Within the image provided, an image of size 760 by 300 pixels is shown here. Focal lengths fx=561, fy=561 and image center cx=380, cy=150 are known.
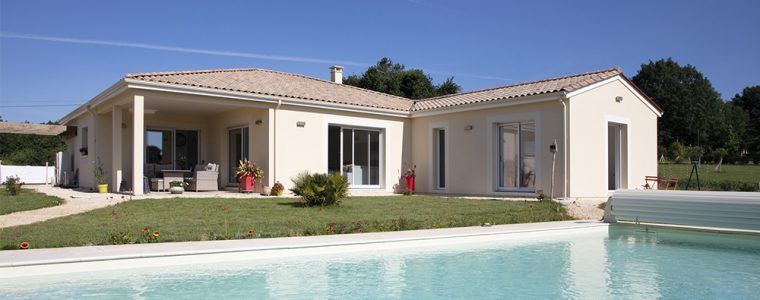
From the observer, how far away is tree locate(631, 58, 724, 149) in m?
57.0

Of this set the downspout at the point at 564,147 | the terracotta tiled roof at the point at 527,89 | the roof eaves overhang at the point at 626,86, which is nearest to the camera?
the downspout at the point at 564,147

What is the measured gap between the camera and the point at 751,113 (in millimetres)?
69688

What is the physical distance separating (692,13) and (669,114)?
35247mm

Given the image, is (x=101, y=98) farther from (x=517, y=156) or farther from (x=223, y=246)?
(x=517, y=156)

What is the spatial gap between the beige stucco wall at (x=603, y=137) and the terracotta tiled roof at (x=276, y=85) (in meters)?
6.59

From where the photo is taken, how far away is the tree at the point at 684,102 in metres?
57.0

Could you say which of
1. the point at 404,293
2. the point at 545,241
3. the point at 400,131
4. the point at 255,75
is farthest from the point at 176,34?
the point at 404,293

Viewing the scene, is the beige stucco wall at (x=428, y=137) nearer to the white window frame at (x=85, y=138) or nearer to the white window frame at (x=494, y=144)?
the white window frame at (x=494, y=144)

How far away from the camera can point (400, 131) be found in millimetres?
20547

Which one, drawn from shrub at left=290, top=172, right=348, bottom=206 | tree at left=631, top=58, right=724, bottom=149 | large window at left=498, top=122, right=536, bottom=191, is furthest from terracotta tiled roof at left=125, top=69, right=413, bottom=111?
tree at left=631, top=58, right=724, bottom=149

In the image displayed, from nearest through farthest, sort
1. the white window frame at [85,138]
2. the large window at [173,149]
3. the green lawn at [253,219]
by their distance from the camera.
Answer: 1. the green lawn at [253,219]
2. the large window at [173,149]
3. the white window frame at [85,138]

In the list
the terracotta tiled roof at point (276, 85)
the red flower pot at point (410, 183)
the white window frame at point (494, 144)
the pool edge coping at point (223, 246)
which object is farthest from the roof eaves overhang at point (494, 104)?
the pool edge coping at point (223, 246)

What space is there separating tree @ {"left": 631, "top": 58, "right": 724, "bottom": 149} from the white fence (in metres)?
53.5

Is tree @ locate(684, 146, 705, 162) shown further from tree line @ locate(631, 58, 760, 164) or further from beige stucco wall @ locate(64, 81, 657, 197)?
beige stucco wall @ locate(64, 81, 657, 197)
